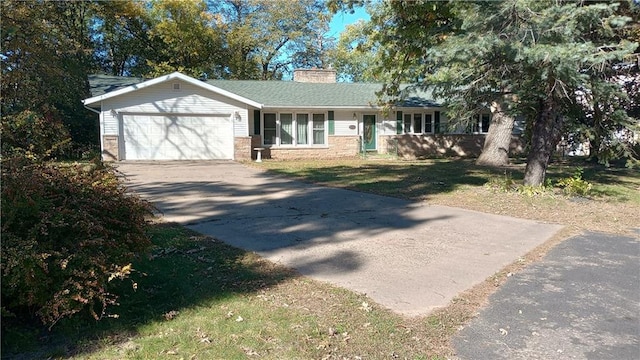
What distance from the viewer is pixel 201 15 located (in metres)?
33.0

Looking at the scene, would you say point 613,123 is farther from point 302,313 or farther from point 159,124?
point 159,124

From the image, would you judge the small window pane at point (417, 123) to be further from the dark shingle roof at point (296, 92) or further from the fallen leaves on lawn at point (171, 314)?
the fallen leaves on lawn at point (171, 314)

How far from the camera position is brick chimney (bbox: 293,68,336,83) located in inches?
1106

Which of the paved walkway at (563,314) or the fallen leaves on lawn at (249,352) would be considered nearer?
the fallen leaves on lawn at (249,352)

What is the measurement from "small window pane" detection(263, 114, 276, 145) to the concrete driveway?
11.0 meters

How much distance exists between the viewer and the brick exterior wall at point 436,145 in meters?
24.8

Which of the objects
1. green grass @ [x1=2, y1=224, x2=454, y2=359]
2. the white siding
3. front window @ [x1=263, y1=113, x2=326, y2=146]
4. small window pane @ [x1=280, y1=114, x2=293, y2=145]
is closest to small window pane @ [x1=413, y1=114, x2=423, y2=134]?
front window @ [x1=263, y1=113, x2=326, y2=146]

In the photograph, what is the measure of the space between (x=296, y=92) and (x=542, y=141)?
15582 mm

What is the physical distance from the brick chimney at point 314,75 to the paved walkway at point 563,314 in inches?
929

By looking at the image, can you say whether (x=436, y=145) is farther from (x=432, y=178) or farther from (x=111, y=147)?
(x=111, y=147)

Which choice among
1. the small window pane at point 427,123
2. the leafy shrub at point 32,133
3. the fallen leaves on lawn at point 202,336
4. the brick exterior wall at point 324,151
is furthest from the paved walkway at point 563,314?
the small window pane at point 427,123

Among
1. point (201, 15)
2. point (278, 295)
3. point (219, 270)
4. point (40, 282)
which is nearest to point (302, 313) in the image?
point (278, 295)

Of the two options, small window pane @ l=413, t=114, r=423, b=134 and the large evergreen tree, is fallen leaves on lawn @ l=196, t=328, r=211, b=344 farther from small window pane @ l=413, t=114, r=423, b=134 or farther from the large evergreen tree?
small window pane @ l=413, t=114, r=423, b=134

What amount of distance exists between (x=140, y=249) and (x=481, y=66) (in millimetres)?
8296
